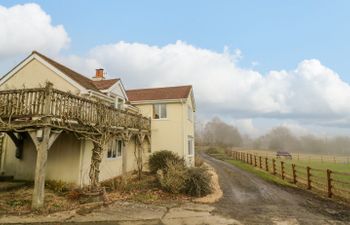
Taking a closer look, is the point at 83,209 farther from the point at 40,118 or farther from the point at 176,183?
the point at 176,183

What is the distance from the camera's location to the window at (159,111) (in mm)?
22250

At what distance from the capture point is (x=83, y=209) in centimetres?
960

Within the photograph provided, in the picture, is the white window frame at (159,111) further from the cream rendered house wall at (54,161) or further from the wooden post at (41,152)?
the wooden post at (41,152)

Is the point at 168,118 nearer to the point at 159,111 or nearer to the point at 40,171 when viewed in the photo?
the point at 159,111

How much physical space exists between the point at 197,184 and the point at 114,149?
7.33 m

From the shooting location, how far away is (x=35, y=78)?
50.7 feet

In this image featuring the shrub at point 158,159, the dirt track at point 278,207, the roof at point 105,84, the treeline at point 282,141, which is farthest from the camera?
the treeline at point 282,141

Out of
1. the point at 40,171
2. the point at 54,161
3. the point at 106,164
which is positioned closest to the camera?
the point at 40,171

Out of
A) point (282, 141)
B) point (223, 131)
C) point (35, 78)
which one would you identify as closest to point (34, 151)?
point (35, 78)

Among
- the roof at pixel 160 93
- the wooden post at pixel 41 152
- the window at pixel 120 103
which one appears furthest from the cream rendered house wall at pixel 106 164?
the roof at pixel 160 93

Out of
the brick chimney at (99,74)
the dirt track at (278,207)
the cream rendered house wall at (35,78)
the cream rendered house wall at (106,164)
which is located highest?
the brick chimney at (99,74)

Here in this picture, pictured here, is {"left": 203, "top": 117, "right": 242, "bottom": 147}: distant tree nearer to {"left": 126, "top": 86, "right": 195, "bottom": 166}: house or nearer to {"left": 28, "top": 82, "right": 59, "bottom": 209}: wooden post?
{"left": 126, "top": 86, "right": 195, "bottom": 166}: house

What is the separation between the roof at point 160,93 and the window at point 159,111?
0.71m

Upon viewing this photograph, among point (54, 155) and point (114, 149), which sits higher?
point (114, 149)
